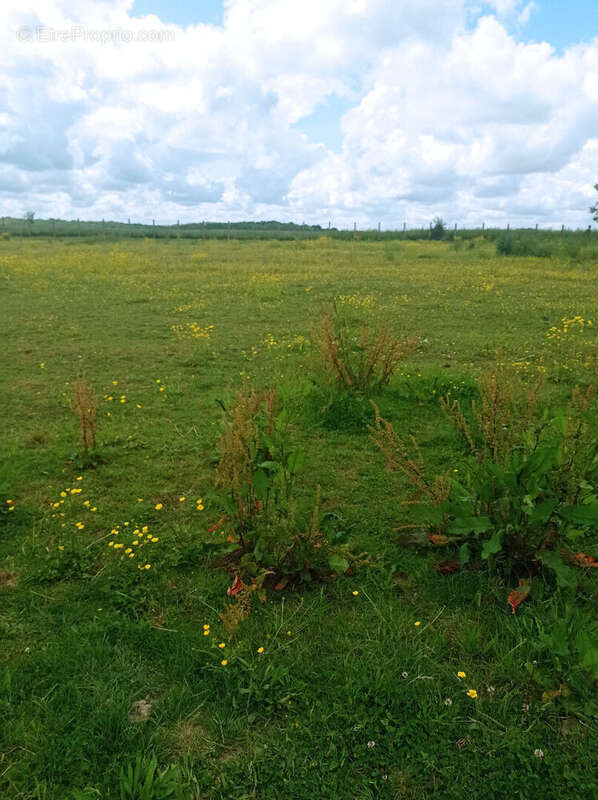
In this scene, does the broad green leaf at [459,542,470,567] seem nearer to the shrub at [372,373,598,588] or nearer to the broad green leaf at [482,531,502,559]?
the shrub at [372,373,598,588]

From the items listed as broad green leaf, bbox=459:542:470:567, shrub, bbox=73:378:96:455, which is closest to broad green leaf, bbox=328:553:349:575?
broad green leaf, bbox=459:542:470:567

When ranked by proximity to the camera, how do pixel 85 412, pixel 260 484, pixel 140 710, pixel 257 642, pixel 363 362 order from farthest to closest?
pixel 363 362 → pixel 85 412 → pixel 260 484 → pixel 257 642 → pixel 140 710

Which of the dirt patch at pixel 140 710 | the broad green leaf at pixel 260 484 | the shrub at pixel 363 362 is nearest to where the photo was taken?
the dirt patch at pixel 140 710

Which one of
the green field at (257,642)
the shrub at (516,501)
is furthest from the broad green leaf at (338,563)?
the shrub at (516,501)

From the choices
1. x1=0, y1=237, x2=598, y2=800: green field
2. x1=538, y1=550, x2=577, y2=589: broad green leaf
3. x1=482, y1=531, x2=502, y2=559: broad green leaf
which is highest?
x1=482, y1=531, x2=502, y2=559: broad green leaf

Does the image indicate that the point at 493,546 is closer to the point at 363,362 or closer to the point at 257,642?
the point at 257,642

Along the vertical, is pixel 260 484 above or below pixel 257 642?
above

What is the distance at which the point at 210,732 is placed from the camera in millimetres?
2117

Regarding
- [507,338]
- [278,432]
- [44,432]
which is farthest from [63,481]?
[507,338]

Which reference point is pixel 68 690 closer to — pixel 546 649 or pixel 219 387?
pixel 546 649

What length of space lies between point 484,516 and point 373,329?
6.29 m

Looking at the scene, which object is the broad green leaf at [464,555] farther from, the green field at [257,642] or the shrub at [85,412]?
the shrub at [85,412]

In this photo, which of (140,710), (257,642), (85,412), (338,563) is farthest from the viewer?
(85,412)

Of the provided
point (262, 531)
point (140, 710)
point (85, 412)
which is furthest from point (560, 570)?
point (85, 412)
